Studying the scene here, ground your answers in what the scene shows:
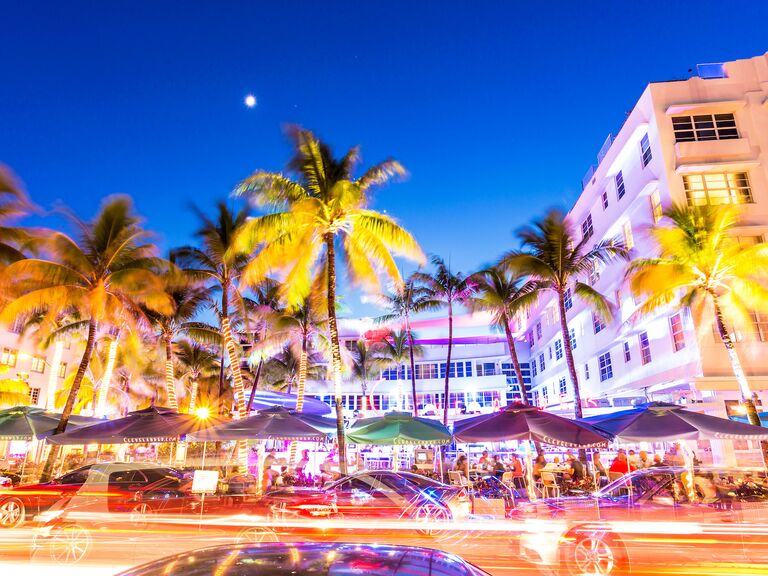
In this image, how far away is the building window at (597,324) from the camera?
3199cm

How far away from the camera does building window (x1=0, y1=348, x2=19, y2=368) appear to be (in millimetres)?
39219

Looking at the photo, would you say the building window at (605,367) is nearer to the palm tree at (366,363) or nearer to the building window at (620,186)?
the building window at (620,186)

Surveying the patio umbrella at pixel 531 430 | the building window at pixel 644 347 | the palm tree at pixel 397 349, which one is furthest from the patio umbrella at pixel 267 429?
the palm tree at pixel 397 349

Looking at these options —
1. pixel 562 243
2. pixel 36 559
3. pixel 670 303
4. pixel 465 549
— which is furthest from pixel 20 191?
pixel 670 303

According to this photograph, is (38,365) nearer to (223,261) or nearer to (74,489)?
(223,261)

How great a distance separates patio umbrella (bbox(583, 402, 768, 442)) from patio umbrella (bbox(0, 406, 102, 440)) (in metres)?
19.3

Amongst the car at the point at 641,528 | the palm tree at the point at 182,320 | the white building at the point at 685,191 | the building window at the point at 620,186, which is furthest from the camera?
the building window at the point at 620,186

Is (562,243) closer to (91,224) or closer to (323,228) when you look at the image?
(323,228)

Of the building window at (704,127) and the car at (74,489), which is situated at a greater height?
the building window at (704,127)

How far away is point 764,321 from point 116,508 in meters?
25.1

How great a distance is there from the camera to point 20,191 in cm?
2133

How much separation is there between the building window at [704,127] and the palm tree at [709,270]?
213 inches

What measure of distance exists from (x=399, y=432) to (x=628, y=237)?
1905 cm

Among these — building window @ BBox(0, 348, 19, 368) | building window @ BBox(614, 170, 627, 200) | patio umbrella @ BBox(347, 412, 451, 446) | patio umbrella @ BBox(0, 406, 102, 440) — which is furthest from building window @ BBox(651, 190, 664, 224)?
building window @ BBox(0, 348, 19, 368)
